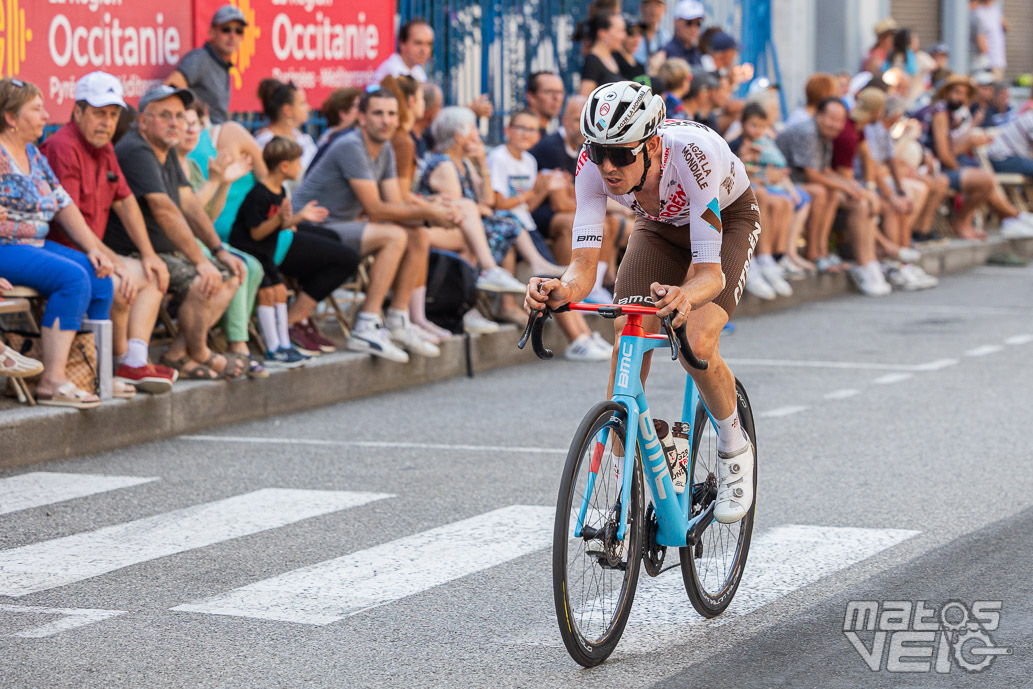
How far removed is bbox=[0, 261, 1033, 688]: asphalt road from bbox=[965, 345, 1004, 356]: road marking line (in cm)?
183

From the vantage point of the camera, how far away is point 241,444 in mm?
9383

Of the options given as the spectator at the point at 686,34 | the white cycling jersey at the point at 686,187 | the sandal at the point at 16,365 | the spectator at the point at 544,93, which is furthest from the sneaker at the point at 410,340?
the spectator at the point at 686,34

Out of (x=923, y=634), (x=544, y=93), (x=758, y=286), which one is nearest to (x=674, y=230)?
(x=923, y=634)

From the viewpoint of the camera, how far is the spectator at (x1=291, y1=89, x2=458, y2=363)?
38.1 feet

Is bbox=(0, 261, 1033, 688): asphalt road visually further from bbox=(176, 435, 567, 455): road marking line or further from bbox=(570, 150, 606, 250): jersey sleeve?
bbox=(570, 150, 606, 250): jersey sleeve

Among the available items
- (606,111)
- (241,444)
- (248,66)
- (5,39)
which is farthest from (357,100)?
(606,111)

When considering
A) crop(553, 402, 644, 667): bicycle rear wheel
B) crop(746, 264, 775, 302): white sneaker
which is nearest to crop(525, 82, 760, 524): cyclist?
crop(553, 402, 644, 667): bicycle rear wheel

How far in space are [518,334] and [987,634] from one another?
26.5 ft

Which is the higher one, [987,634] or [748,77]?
[748,77]

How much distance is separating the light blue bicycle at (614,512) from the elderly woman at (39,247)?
4375mm

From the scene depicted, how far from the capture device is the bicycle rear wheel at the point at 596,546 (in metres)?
5.00

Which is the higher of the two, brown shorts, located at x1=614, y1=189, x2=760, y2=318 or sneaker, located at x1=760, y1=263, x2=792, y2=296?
brown shorts, located at x1=614, y1=189, x2=760, y2=318

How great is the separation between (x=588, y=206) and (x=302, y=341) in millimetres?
6040

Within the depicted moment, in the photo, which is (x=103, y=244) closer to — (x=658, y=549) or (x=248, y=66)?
(x=248, y=66)
